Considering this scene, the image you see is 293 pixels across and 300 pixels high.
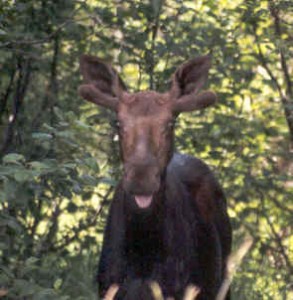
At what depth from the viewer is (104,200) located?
11125 mm

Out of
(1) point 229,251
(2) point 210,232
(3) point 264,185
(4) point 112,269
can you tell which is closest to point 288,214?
(3) point 264,185

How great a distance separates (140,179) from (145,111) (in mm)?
650

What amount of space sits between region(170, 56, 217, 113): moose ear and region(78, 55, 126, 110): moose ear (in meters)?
0.42

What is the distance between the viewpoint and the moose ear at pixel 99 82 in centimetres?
816

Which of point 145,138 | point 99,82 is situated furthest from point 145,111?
point 99,82

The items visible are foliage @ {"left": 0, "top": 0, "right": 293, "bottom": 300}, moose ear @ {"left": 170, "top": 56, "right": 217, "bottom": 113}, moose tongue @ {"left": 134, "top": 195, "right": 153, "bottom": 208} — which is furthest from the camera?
foliage @ {"left": 0, "top": 0, "right": 293, "bottom": 300}

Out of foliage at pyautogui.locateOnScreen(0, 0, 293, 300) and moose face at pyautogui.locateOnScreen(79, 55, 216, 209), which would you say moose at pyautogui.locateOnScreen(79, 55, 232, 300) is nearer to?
moose face at pyautogui.locateOnScreen(79, 55, 216, 209)

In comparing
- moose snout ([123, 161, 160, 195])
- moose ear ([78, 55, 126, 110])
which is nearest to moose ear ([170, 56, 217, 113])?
moose ear ([78, 55, 126, 110])

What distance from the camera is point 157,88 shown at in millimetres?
10516

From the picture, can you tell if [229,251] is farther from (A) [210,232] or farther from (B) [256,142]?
(B) [256,142]

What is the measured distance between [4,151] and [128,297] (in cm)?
288

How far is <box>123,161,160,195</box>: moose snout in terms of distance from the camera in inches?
284

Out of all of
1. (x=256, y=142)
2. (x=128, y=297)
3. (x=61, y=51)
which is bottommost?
(x=128, y=297)

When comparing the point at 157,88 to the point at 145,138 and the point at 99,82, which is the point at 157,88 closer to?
the point at 99,82
